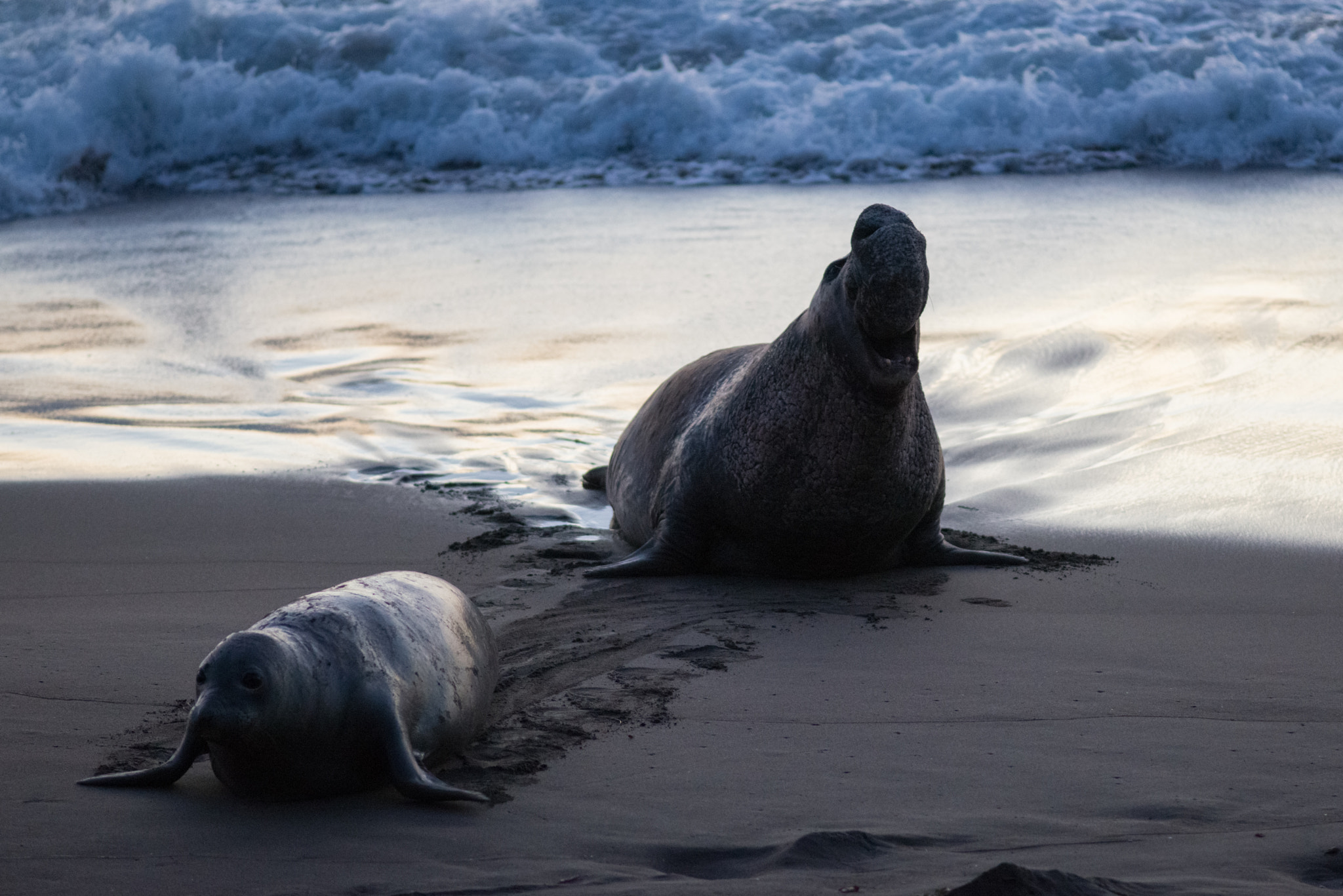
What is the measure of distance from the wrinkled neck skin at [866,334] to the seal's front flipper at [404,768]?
83.3 inches

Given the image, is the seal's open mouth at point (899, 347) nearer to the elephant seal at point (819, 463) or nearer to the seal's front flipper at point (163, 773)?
the elephant seal at point (819, 463)

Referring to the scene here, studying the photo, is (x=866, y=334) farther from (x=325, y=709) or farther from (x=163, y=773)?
(x=163, y=773)

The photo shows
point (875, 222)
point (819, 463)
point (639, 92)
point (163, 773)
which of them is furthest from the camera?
point (639, 92)

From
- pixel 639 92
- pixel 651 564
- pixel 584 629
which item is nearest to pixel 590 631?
pixel 584 629

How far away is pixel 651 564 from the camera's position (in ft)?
16.8

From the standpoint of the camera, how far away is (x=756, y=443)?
5172 millimetres

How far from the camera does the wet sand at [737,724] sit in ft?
8.54

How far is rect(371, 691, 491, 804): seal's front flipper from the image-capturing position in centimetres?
281

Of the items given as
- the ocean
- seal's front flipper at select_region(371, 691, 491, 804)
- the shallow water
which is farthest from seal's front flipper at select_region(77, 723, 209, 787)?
the shallow water

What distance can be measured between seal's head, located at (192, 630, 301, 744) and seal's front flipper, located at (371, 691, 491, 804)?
0.19 metres

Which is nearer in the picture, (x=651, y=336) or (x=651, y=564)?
(x=651, y=564)

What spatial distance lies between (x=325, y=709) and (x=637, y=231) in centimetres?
985

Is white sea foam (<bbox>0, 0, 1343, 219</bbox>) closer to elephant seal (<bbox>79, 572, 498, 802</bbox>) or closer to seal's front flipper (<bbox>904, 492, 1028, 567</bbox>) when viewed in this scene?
seal's front flipper (<bbox>904, 492, 1028, 567</bbox>)

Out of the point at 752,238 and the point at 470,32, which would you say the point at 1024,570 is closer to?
the point at 752,238
